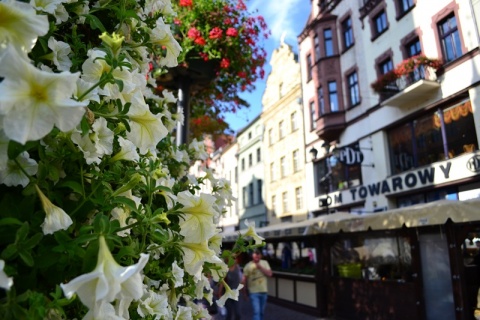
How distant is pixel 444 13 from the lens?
13422mm

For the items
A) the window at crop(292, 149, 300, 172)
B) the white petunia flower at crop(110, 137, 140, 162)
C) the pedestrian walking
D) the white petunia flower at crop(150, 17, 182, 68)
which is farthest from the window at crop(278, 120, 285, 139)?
the white petunia flower at crop(110, 137, 140, 162)

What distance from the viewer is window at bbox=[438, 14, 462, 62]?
13.1 metres

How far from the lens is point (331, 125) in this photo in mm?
18984

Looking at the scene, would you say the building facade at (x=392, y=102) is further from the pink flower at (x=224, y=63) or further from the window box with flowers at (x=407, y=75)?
the pink flower at (x=224, y=63)

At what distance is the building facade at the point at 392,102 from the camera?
12.7 meters

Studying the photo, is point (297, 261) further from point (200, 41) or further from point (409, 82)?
point (200, 41)

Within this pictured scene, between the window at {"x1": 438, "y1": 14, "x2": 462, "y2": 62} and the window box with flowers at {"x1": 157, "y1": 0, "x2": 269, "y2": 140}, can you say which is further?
the window at {"x1": 438, "y1": 14, "x2": 462, "y2": 62}

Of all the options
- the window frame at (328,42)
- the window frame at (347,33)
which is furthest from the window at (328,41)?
the window frame at (347,33)

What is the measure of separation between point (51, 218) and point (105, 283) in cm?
24

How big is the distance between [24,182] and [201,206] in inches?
18.6

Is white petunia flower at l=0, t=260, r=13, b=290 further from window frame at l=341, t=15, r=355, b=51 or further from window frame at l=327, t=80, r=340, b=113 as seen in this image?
window frame at l=341, t=15, r=355, b=51

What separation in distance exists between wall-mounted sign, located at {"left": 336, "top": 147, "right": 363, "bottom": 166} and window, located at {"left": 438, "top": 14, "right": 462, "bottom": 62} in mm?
5118

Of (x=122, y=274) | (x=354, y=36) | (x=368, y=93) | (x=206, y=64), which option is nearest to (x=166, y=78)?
(x=206, y=64)

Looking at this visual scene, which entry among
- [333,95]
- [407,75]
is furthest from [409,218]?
[333,95]
